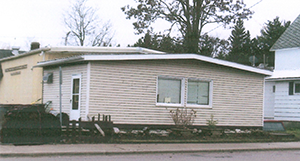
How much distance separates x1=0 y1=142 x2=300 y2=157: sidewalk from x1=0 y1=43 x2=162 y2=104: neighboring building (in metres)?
7.91

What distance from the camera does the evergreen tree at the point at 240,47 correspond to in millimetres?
54588

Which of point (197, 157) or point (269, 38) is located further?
point (269, 38)

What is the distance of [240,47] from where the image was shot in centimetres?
5850

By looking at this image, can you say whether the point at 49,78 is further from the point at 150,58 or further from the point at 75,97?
the point at 150,58

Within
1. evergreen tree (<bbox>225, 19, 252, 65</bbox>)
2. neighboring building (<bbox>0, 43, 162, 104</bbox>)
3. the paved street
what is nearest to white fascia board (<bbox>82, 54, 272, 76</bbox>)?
the paved street

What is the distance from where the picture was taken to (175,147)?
544 inches

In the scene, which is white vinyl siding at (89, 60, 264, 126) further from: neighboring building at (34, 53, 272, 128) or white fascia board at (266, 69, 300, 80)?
white fascia board at (266, 69, 300, 80)

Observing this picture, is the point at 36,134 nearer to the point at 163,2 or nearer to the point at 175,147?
the point at 175,147

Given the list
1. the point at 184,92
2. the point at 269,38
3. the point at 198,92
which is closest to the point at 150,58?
the point at 184,92

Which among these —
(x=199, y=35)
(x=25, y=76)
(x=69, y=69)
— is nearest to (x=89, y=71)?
(x=69, y=69)

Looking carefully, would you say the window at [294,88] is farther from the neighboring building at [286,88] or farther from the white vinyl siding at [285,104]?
the white vinyl siding at [285,104]

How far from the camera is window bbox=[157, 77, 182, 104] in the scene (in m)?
17.2

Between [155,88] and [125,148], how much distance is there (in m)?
4.44

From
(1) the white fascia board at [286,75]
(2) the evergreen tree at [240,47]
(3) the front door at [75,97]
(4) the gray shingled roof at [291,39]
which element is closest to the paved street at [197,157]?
(3) the front door at [75,97]
